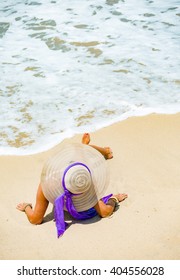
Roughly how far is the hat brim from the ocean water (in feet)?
3.62

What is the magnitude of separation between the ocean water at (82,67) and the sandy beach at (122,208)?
35cm

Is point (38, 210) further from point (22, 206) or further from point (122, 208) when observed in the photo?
point (122, 208)

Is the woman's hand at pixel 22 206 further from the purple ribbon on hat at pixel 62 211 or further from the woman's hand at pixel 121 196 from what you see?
the woman's hand at pixel 121 196

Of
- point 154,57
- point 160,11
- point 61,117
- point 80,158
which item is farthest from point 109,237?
point 160,11

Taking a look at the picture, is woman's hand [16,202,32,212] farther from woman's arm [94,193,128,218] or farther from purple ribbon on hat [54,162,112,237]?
woman's arm [94,193,128,218]

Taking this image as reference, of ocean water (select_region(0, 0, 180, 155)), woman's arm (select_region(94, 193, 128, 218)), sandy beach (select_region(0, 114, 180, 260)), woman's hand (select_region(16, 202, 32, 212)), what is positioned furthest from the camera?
ocean water (select_region(0, 0, 180, 155))

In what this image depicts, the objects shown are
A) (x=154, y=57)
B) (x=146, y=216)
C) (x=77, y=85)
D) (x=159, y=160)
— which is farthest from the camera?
(x=154, y=57)

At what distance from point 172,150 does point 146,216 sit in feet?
3.25

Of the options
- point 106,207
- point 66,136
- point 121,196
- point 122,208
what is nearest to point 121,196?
point 121,196

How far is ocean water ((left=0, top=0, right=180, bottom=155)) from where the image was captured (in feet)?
14.9

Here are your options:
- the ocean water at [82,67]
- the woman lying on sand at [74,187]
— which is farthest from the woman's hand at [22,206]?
the ocean water at [82,67]

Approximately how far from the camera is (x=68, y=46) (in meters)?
6.40

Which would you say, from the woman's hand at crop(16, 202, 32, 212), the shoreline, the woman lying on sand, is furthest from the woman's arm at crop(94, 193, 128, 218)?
the shoreline

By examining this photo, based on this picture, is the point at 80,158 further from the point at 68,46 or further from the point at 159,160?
the point at 68,46
